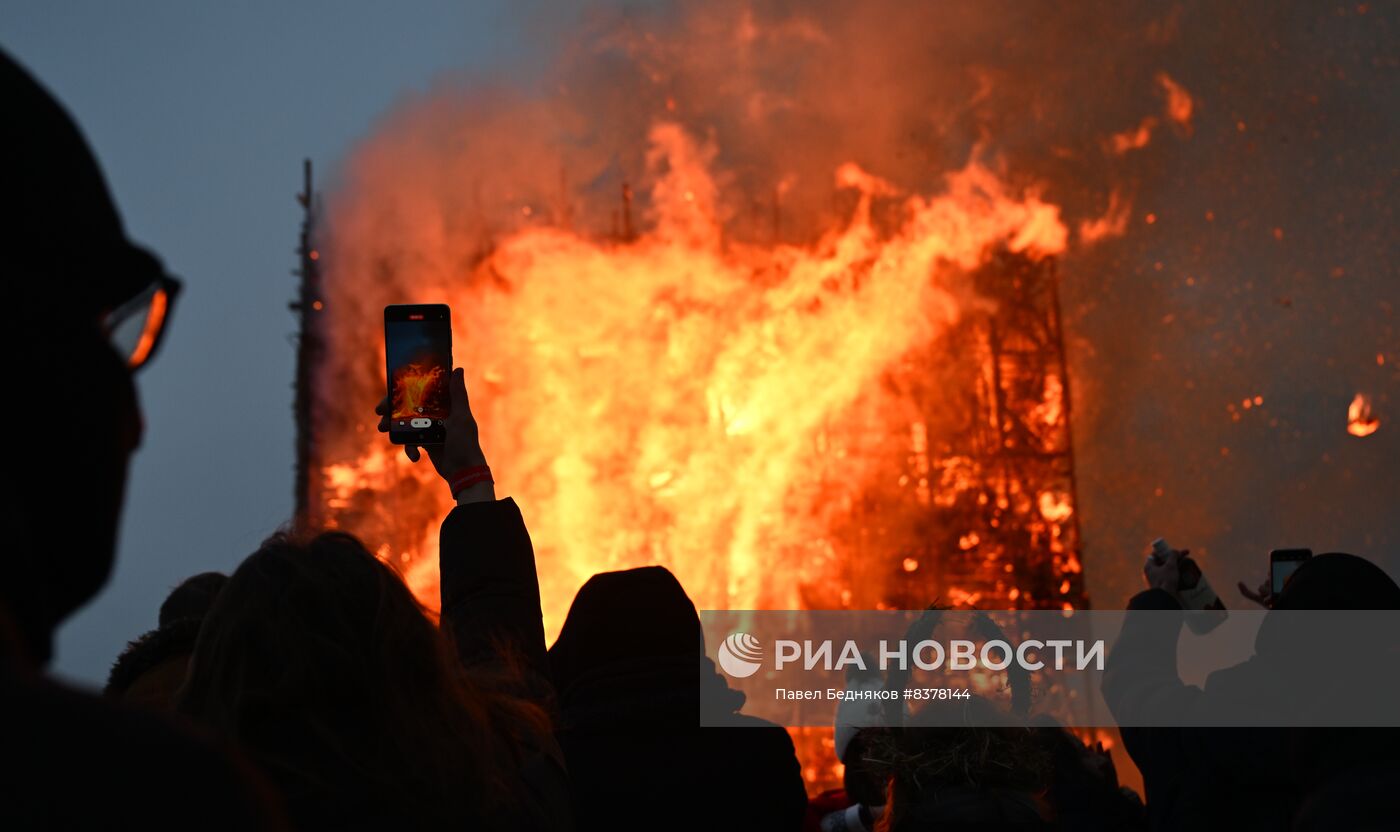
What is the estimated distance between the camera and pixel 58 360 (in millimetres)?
803

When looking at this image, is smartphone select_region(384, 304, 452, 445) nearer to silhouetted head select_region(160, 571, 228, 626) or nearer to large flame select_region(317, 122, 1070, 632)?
silhouetted head select_region(160, 571, 228, 626)

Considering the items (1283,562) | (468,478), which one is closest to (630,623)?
(468,478)

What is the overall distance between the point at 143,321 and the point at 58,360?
16cm

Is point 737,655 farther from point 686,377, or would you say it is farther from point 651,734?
point 686,377

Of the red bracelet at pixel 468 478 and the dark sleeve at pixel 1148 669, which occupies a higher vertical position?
the red bracelet at pixel 468 478

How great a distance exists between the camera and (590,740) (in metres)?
2.72


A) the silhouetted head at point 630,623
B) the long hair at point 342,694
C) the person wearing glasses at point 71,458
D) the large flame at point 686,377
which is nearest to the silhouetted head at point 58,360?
the person wearing glasses at point 71,458

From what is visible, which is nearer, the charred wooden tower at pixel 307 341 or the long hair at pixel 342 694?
the long hair at pixel 342 694

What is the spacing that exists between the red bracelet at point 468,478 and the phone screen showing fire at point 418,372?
0.23m

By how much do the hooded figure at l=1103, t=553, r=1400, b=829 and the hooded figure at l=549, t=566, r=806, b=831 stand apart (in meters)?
1.08

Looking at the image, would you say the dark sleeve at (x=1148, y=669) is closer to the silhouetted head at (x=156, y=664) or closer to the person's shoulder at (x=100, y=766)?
the silhouetted head at (x=156, y=664)

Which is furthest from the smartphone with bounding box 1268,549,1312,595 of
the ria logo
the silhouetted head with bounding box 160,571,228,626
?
the silhouetted head with bounding box 160,571,228,626

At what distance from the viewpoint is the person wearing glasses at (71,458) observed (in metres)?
0.65

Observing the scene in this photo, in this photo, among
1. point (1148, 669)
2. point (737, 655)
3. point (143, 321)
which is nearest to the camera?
point (143, 321)
